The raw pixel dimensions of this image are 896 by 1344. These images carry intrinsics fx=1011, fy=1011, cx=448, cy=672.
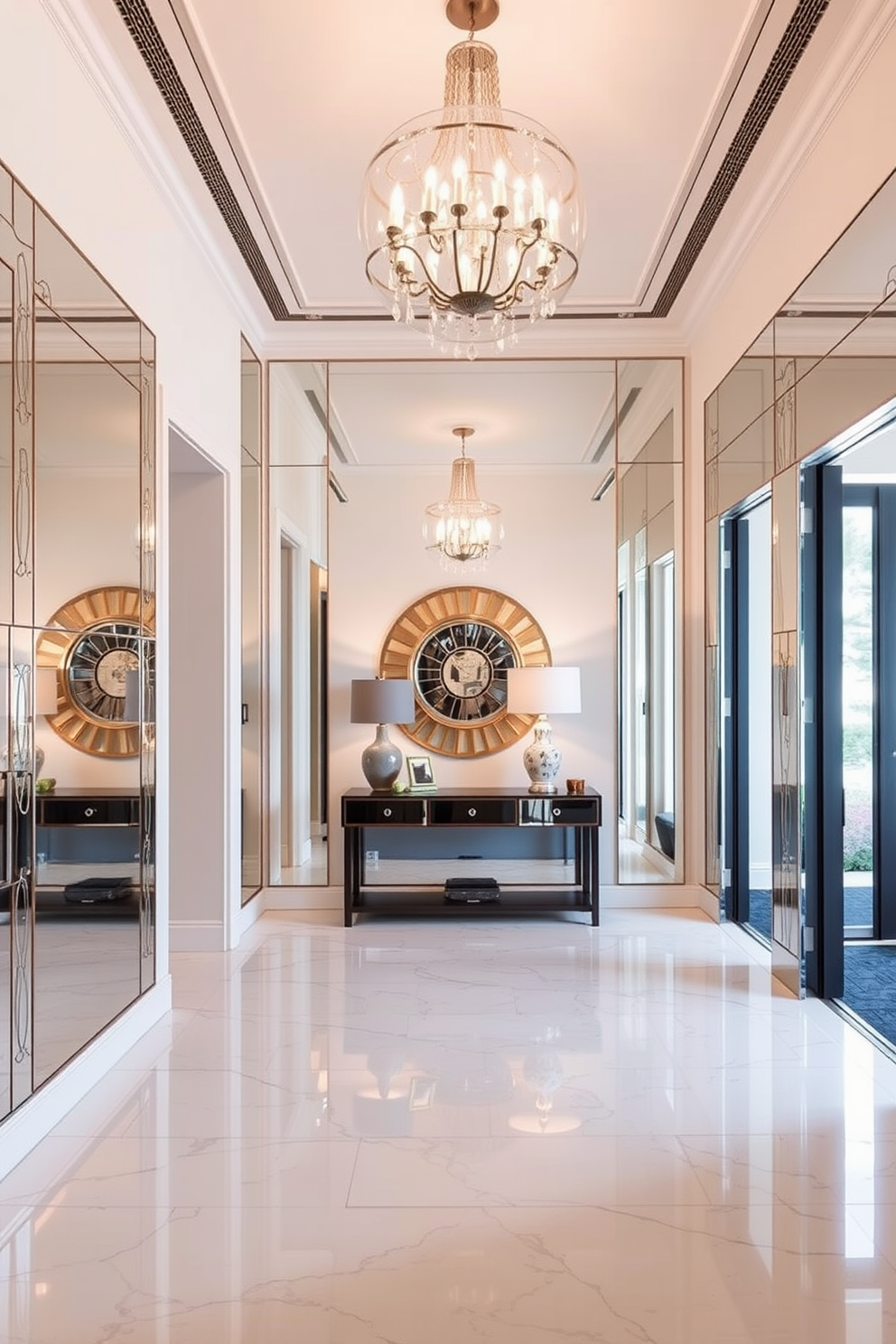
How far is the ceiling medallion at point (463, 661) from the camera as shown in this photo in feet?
20.3

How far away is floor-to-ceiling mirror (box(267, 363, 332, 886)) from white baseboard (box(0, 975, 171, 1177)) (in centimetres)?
200

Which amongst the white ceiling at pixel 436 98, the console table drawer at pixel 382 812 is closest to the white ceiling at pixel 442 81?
the white ceiling at pixel 436 98

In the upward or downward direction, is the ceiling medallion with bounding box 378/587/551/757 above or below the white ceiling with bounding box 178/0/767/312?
below

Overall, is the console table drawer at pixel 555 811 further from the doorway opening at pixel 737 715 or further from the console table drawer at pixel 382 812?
the doorway opening at pixel 737 715

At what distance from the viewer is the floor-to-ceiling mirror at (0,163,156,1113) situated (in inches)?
106

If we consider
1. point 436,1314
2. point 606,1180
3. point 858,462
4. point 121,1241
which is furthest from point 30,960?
point 858,462

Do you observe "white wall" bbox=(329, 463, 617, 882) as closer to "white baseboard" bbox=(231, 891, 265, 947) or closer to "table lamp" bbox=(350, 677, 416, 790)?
"table lamp" bbox=(350, 677, 416, 790)

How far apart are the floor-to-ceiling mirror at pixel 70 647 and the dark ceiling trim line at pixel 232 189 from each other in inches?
29.4

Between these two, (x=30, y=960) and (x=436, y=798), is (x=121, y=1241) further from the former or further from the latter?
(x=436, y=798)

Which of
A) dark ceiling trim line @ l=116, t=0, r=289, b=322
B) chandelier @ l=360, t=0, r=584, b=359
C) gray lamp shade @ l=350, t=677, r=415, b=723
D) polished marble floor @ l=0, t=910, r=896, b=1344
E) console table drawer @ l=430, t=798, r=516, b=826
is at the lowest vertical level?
polished marble floor @ l=0, t=910, r=896, b=1344

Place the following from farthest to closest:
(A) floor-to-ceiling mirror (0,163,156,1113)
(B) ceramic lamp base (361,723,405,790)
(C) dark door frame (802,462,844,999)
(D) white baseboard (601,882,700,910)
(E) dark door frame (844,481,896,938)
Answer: (D) white baseboard (601,882,700,910) → (B) ceramic lamp base (361,723,405,790) → (E) dark door frame (844,481,896,938) → (C) dark door frame (802,462,844,999) → (A) floor-to-ceiling mirror (0,163,156,1113)

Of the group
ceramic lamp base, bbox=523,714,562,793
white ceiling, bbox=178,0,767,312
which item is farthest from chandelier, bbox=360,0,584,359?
ceramic lamp base, bbox=523,714,562,793

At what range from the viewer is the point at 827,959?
4074 mm

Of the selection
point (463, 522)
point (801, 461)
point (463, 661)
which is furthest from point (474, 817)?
point (801, 461)
